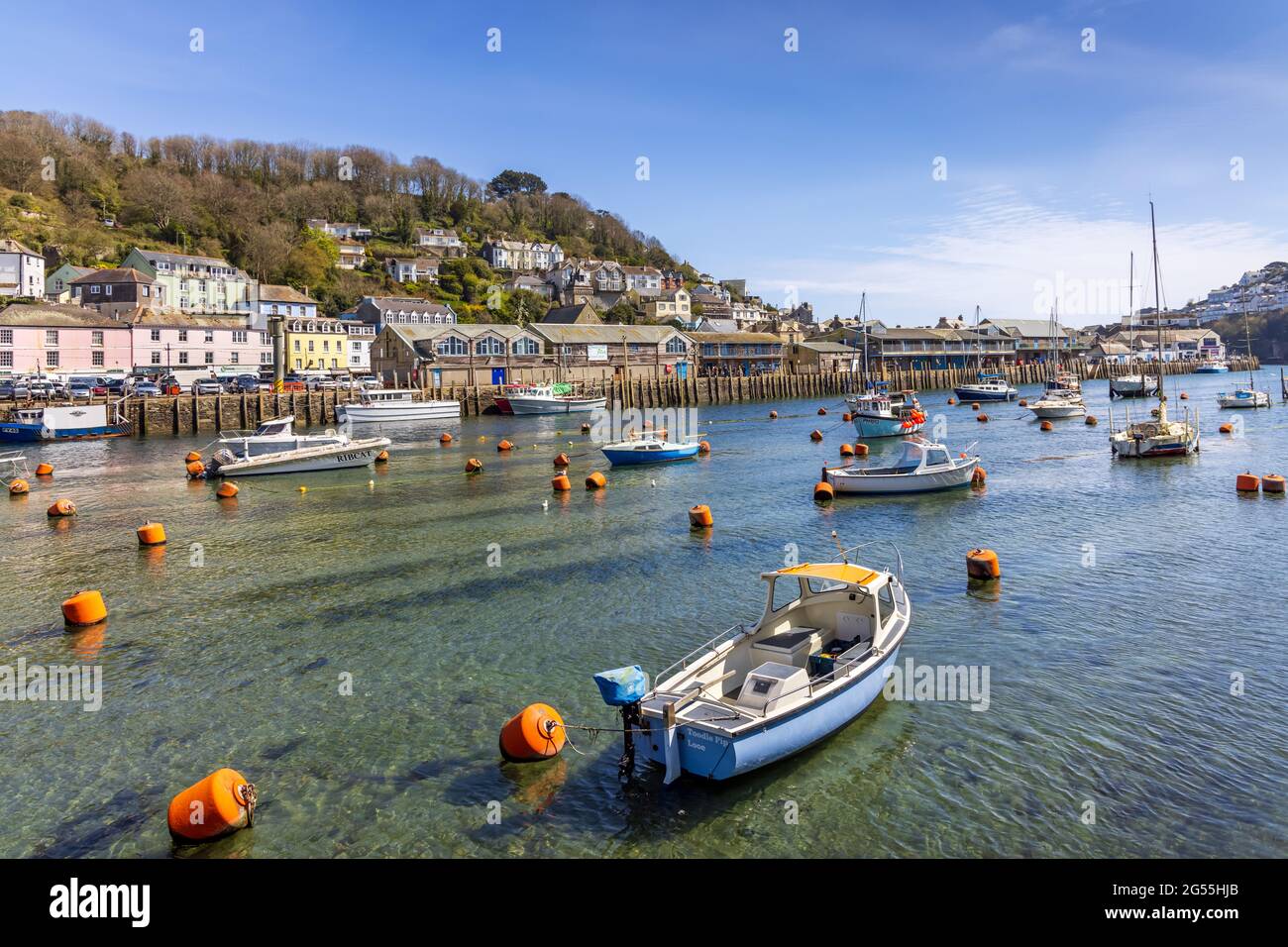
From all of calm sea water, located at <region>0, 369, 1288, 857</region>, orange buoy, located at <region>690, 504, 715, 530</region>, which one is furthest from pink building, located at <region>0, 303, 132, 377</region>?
orange buoy, located at <region>690, 504, 715, 530</region>

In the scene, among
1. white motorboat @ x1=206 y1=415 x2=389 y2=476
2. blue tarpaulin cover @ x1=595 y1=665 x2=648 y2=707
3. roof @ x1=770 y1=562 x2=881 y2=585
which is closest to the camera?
blue tarpaulin cover @ x1=595 y1=665 x2=648 y2=707

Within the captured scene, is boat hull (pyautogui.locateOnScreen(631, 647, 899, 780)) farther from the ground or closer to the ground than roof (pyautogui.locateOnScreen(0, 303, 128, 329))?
closer to the ground

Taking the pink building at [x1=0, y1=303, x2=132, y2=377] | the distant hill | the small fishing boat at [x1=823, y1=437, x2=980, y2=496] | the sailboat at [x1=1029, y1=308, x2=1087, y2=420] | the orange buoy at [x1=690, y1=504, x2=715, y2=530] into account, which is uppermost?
the distant hill

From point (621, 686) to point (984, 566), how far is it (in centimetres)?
1473

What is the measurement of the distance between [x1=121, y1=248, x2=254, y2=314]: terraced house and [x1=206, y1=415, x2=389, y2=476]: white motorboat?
227 feet

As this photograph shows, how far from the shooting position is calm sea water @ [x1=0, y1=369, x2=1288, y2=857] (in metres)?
11.6

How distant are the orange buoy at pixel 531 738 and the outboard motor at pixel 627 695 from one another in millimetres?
1377

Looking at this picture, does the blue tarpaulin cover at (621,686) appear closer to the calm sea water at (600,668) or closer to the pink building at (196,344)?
the calm sea water at (600,668)

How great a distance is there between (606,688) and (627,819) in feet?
6.23

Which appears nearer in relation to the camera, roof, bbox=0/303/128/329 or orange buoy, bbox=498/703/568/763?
orange buoy, bbox=498/703/568/763

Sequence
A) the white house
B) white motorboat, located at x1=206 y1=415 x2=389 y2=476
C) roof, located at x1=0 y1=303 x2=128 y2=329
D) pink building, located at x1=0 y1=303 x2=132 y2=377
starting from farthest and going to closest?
the white house
roof, located at x1=0 y1=303 x2=128 y2=329
pink building, located at x1=0 y1=303 x2=132 y2=377
white motorboat, located at x1=206 y1=415 x2=389 y2=476

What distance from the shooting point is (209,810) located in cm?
1130

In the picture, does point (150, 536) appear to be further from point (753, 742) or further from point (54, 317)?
point (54, 317)

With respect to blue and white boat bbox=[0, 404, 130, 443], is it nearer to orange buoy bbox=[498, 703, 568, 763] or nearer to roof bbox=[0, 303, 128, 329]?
roof bbox=[0, 303, 128, 329]
